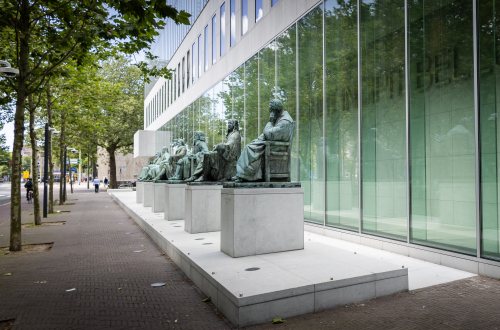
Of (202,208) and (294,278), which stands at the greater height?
(202,208)

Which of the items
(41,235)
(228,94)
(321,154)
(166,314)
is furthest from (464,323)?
(228,94)

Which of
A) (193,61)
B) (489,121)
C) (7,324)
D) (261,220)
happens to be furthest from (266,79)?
(193,61)

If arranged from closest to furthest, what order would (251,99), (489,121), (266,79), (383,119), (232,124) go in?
(489,121) → (383,119) → (232,124) → (266,79) → (251,99)

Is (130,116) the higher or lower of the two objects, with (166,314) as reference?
higher

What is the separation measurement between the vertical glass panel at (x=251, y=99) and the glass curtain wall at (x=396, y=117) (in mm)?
2129

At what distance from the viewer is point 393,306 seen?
202 inches

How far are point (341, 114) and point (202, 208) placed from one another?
4540 mm

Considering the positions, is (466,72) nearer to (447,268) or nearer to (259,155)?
(447,268)

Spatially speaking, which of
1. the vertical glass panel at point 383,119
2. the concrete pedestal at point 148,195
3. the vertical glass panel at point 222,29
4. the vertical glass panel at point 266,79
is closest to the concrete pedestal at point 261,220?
the vertical glass panel at point 383,119

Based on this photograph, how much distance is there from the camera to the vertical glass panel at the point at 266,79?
1405 cm

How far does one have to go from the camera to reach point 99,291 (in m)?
6.07

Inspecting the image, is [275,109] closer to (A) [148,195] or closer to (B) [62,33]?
(B) [62,33]

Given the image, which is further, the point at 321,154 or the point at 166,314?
the point at 321,154

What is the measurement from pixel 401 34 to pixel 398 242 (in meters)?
4.59
